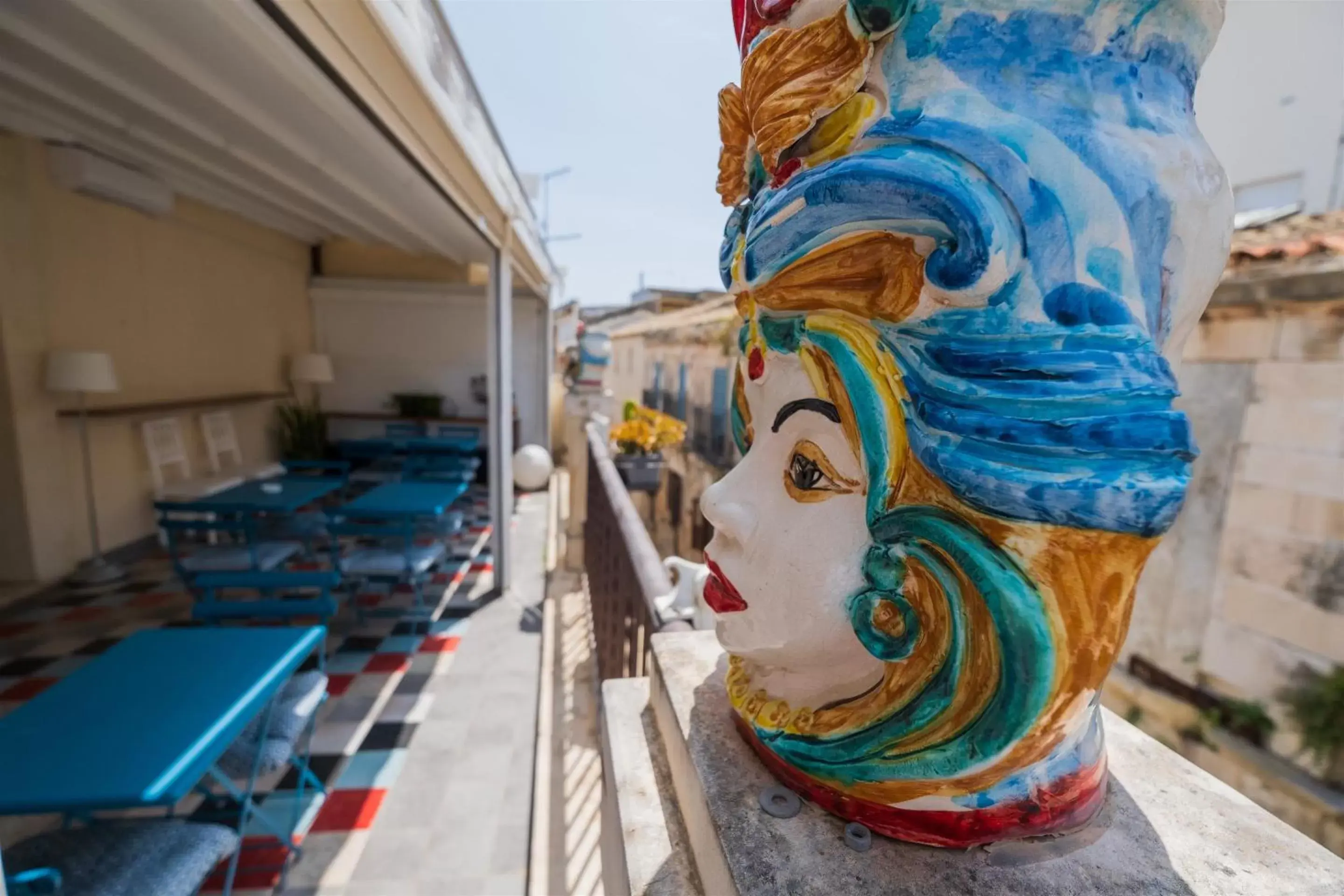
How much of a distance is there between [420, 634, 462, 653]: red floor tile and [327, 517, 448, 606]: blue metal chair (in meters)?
0.25

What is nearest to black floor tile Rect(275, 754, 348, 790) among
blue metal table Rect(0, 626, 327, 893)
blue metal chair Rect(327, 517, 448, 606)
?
blue metal table Rect(0, 626, 327, 893)

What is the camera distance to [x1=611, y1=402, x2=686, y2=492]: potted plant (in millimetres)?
3951

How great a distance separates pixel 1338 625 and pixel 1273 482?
607 mm

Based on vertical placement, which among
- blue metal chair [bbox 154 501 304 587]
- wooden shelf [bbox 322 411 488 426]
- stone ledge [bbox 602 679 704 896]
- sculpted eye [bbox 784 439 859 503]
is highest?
sculpted eye [bbox 784 439 859 503]

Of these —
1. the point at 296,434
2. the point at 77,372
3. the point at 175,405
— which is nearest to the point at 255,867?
the point at 77,372

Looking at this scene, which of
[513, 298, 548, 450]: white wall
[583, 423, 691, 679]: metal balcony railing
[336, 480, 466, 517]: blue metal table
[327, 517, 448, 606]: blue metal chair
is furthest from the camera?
[513, 298, 548, 450]: white wall

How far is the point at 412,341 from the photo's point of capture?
8.66m

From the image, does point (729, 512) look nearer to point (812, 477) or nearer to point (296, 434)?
point (812, 477)

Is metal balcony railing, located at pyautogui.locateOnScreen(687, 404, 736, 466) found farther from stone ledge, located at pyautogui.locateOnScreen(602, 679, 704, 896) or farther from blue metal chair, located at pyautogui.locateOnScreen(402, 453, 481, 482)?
stone ledge, located at pyautogui.locateOnScreen(602, 679, 704, 896)

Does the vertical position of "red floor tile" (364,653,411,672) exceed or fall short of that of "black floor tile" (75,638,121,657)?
it falls short

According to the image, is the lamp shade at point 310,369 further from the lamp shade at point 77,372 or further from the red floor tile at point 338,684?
the red floor tile at point 338,684

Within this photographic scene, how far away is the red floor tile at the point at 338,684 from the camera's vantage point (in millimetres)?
3098

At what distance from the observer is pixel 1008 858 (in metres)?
0.70

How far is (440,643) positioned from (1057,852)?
3.51 metres
